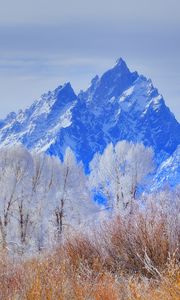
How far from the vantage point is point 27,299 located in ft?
37.9

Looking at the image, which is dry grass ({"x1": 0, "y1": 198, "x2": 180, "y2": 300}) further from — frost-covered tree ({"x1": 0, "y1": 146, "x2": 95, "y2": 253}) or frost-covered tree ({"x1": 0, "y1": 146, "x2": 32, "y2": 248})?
frost-covered tree ({"x1": 0, "y1": 146, "x2": 32, "y2": 248})

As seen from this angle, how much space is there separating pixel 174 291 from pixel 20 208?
37185mm

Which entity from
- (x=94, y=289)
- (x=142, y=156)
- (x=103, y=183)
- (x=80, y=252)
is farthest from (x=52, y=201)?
(x=94, y=289)

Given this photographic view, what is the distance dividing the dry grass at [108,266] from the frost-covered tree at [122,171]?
27.2 meters

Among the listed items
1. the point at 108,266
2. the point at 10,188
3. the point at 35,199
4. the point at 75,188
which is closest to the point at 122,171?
the point at 35,199

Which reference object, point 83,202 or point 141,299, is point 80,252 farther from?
point 83,202

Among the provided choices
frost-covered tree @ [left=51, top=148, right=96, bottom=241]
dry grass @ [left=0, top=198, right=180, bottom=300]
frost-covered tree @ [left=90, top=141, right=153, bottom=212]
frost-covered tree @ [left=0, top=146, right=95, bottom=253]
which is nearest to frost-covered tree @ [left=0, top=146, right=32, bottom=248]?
frost-covered tree @ [left=0, top=146, right=95, bottom=253]

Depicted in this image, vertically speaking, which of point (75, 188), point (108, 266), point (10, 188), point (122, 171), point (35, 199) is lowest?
point (108, 266)

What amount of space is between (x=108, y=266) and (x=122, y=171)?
3924 centimetres

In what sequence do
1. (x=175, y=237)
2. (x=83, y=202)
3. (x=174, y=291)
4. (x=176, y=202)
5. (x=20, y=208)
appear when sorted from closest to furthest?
1. (x=174, y=291)
2. (x=175, y=237)
3. (x=176, y=202)
4. (x=20, y=208)
5. (x=83, y=202)

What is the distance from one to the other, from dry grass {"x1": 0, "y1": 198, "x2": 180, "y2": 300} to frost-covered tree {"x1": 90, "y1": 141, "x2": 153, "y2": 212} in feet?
89.2

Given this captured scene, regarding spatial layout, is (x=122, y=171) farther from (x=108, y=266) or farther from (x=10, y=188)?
(x=108, y=266)

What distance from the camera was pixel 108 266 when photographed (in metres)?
15.6

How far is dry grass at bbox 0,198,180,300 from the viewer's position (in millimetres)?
11547
